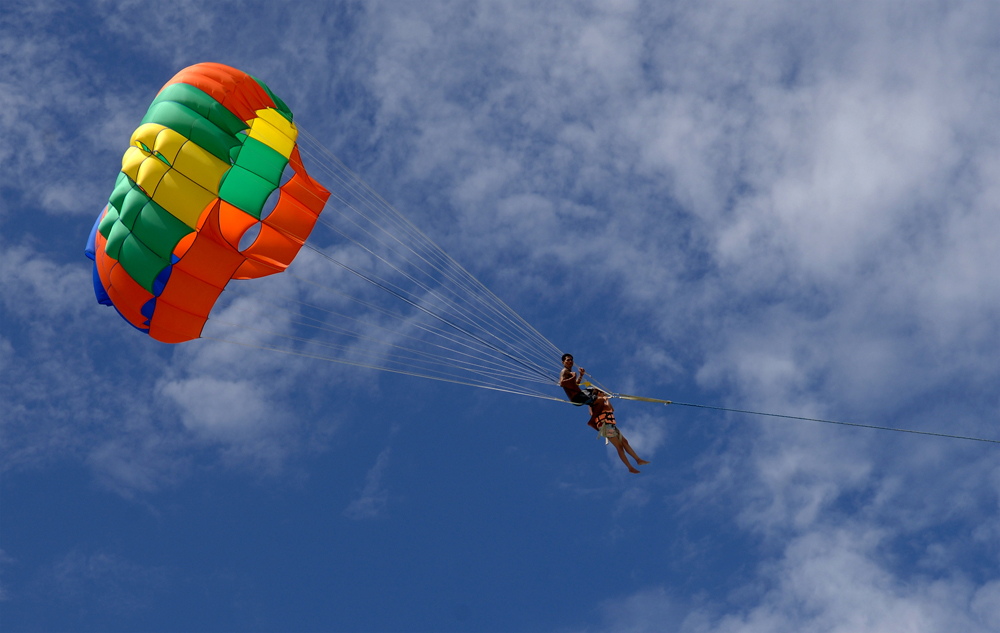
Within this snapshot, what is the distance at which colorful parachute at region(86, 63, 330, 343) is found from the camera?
14.0 m

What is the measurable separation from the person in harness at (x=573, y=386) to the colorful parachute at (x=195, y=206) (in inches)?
198

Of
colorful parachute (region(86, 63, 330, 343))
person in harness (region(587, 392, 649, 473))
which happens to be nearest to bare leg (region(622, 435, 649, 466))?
person in harness (region(587, 392, 649, 473))

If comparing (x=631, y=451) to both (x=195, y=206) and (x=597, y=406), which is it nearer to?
(x=597, y=406)

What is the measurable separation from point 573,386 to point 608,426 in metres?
0.84

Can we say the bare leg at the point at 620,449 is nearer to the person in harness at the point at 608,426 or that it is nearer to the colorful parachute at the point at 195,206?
the person in harness at the point at 608,426

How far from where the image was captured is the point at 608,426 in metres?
14.1

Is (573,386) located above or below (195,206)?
below

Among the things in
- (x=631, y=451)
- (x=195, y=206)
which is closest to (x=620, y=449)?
(x=631, y=451)

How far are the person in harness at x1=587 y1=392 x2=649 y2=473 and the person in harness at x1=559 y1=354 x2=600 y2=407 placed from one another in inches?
4.7

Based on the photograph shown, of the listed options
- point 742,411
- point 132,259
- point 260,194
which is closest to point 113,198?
point 132,259

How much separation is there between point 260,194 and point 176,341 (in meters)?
2.87

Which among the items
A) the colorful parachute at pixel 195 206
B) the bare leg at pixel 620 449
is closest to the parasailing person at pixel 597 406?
the bare leg at pixel 620 449

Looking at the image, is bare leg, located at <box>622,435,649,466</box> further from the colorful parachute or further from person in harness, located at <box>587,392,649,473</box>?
the colorful parachute

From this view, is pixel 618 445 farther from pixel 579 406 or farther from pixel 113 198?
pixel 113 198
